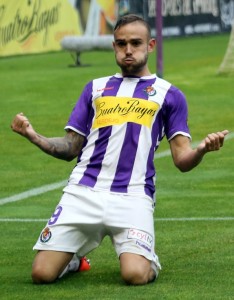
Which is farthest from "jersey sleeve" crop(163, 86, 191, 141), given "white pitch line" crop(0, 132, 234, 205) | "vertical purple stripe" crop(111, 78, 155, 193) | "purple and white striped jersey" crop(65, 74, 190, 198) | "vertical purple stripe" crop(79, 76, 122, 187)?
"white pitch line" crop(0, 132, 234, 205)

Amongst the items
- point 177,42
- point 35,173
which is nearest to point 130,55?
point 35,173

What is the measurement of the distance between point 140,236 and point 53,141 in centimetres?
82

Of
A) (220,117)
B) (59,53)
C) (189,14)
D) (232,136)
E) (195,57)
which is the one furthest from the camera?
(189,14)

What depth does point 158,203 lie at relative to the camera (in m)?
11.7

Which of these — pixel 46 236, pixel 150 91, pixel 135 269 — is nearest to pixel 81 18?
pixel 150 91

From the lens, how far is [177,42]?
35.5 meters

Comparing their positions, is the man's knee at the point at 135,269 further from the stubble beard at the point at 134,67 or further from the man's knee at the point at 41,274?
the stubble beard at the point at 134,67

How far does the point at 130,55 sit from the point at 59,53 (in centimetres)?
2321

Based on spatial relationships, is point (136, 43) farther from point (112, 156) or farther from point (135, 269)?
point (135, 269)

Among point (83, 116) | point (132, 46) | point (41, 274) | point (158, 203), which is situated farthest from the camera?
point (158, 203)

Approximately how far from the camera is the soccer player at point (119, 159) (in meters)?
8.23

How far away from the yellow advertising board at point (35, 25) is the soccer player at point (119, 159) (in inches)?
806

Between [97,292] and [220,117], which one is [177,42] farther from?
[97,292]

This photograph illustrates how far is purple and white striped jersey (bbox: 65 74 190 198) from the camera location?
843cm
